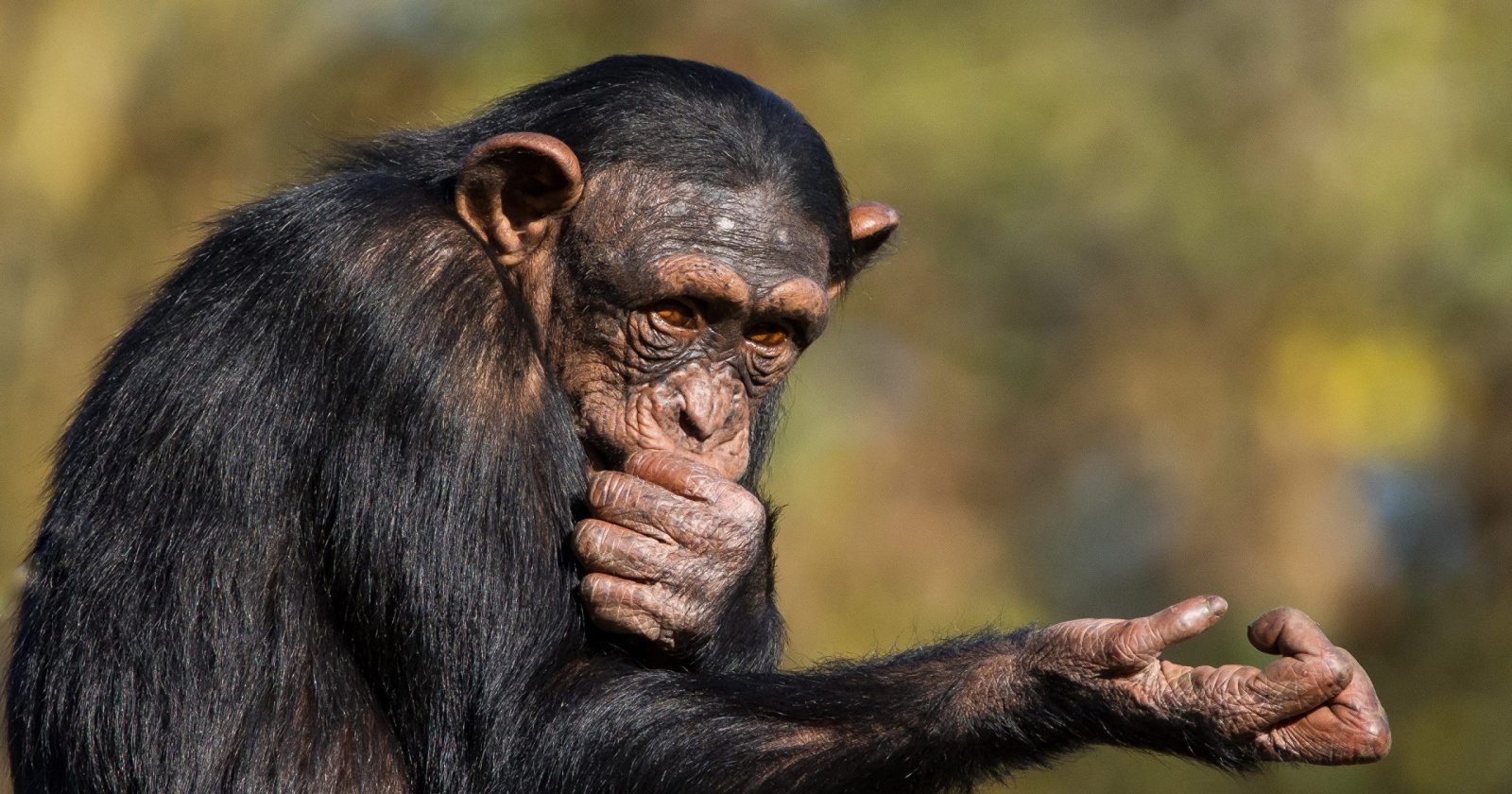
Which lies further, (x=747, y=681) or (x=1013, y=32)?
(x=1013, y=32)

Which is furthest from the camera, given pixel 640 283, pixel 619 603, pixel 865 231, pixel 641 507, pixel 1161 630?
pixel 865 231

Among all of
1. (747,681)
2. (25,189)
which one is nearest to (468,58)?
(25,189)

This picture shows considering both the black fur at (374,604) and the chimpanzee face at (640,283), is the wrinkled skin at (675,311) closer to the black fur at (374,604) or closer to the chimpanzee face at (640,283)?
the chimpanzee face at (640,283)

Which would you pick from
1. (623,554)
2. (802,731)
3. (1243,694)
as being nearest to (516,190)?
(623,554)

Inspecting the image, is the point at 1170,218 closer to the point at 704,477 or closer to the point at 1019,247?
the point at 1019,247

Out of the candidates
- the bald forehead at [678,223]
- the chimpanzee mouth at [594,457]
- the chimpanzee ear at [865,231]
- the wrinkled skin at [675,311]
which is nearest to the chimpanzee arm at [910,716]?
the wrinkled skin at [675,311]

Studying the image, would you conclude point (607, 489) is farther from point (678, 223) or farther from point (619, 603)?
point (678, 223)

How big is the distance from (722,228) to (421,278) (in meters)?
1.05

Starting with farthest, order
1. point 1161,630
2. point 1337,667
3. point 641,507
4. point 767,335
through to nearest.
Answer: point 767,335, point 641,507, point 1161,630, point 1337,667

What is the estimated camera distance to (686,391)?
530 cm

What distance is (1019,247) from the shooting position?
60.3 ft

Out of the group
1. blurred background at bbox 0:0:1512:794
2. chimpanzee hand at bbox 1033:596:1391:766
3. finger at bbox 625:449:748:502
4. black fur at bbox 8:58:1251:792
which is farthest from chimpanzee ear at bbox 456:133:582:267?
blurred background at bbox 0:0:1512:794

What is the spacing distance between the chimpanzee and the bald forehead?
0.28m

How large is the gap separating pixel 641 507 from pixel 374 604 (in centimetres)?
80
